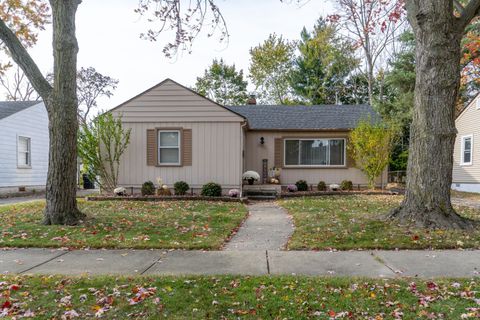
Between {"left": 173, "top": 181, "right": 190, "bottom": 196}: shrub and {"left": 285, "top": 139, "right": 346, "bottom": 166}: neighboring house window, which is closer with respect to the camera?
{"left": 173, "top": 181, "right": 190, "bottom": 196}: shrub

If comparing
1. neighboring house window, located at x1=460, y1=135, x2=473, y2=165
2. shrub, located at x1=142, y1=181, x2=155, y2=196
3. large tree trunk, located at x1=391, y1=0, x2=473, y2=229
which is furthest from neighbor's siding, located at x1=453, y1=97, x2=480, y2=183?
shrub, located at x1=142, y1=181, x2=155, y2=196

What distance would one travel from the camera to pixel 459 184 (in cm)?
1819

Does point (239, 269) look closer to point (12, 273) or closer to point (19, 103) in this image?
point (12, 273)

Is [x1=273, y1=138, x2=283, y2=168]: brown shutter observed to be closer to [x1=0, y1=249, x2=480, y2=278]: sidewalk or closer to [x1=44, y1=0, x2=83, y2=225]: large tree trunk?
[x1=44, y1=0, x2=83, y2=225]: large tree trunk

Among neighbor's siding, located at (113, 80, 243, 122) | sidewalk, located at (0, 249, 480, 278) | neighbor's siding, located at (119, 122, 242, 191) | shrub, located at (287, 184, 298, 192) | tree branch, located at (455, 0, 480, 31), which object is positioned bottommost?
sidewalk, located at (0, 249, 480, 278)

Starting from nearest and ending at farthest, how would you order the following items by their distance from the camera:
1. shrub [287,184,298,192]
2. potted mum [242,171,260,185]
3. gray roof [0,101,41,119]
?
potted mum [242,171,260,185]
shrub [287,184,298,192]
gray roof [0,101,41,119]

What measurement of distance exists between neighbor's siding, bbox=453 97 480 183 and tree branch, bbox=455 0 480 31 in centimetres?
1157

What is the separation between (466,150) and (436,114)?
44.1 feet

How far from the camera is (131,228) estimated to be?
22.9ft

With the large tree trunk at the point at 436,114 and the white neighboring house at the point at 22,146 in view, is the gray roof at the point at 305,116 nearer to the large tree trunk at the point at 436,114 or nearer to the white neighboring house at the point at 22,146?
the large tree trunk at the point at 436,114

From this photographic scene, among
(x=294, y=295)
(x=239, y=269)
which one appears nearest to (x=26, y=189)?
(x=239, y=269)

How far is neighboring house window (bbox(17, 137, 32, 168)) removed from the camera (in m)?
17.3

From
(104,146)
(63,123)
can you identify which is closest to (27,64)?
(63,123)

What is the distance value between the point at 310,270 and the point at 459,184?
684 inches
